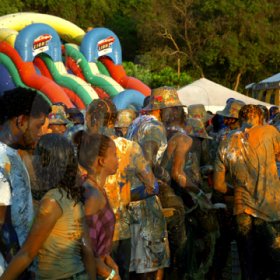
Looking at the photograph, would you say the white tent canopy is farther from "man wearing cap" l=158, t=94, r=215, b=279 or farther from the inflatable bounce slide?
"man wearing cap" l=158, t=94, r=215, b=279

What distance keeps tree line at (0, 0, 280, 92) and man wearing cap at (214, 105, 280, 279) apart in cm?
2952

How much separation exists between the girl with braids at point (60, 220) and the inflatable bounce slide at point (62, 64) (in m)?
13.1

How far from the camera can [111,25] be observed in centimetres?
4081

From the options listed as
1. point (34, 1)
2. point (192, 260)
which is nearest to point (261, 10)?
point (34, 1)

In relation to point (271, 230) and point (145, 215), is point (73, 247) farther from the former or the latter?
point (271, 230)

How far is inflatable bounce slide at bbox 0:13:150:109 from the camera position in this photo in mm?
17891

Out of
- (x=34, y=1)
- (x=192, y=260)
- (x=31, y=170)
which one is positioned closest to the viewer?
(x=31, y=170)

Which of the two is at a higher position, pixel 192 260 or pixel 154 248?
pixel 154 248

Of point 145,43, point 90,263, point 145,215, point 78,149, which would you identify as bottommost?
point 145,43

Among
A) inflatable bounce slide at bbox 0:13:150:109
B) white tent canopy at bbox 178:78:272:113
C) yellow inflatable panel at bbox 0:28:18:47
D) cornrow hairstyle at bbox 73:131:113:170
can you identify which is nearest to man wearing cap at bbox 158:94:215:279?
cornrow hairstyle at bbox 73:131:113:170

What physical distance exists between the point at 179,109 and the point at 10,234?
2.89 metres

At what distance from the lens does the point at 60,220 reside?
3484 mm

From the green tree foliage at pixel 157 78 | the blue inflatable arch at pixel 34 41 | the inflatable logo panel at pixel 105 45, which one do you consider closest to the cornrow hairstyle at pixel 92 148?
the blue inflatable arch at pixel 34 41

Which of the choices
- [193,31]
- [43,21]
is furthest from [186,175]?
[193,31]
